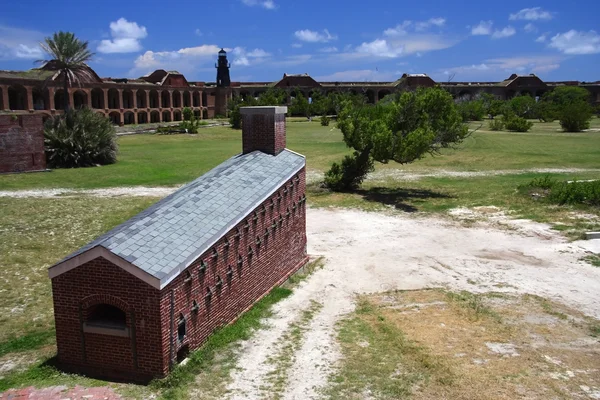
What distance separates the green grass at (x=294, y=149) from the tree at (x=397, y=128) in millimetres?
6692

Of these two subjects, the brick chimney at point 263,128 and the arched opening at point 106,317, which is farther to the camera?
the brick chimney at point 263,128

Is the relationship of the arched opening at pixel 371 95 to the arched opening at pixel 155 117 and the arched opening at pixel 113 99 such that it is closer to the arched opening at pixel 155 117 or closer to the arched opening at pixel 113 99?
the arched opening at pixel 155 117

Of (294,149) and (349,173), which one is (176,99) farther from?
(349,173)

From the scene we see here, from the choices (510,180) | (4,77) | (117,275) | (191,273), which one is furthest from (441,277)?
(4,77)

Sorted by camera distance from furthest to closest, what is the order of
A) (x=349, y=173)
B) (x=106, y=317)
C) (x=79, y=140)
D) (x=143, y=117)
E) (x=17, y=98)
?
(x=143, y=117)
(x=17, y=98)
(x=79, y=140)
(x=349, y=173)
(x=106, y=317)

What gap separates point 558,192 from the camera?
22031 millimetres

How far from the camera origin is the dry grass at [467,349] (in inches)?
324

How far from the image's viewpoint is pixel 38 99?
58344 millimetres

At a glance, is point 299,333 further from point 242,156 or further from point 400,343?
point 242,156

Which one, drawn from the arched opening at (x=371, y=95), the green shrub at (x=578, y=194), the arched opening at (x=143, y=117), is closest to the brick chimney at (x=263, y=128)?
the green shrub at (x=578, y=194)

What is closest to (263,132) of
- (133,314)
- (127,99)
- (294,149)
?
(133,314)

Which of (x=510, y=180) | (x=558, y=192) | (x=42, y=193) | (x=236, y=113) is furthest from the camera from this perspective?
(x=236, y=113)

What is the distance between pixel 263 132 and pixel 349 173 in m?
11.7

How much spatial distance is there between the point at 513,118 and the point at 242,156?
168ft
